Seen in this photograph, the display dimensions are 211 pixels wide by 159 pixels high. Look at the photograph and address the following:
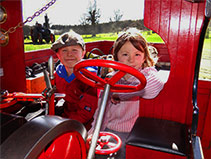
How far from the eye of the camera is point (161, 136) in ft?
3.52

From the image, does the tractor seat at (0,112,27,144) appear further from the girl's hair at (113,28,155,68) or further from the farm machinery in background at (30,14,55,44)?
the farm machinery in background at (30,14,55,44)

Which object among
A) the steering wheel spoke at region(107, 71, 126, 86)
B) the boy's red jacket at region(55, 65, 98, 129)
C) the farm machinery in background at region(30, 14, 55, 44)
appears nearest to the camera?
the steering wheel spoke at region(107, 71, 126, 86)

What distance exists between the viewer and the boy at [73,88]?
1.65m

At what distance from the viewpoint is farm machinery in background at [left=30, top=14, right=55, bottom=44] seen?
3697 millimetres

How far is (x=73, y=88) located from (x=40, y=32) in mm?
2499

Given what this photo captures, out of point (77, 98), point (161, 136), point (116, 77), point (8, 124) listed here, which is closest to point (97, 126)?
point (116, 77)

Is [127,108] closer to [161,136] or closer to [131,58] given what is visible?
[131,58]

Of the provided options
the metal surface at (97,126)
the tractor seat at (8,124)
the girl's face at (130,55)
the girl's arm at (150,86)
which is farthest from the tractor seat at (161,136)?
the tractor seat at (8,124)

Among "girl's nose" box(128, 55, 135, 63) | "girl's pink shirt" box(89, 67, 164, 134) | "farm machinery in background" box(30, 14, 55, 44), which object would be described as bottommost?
"girl's pink shirt" box(89, 67, 164, 134)

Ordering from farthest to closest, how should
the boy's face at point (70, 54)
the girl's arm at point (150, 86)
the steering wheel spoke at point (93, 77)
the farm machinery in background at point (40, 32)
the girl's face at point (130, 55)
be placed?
1. the farm machinery in background at point (40, 32)
2. the boy's face at point (70, 54)
3. the girl's face at point (130, 55)
4. the girl's arm at point (150, 86)
5. the steering wheel spoke at point (93, 77)

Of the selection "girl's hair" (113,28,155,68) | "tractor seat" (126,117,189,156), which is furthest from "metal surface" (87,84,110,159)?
"girl's hair" (113,28,155,68)

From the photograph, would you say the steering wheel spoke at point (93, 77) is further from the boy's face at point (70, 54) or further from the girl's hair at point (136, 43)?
the boy's face at point (70, 54)

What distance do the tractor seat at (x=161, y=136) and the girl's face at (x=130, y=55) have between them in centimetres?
49

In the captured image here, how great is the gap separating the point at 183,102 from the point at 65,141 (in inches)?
33.9
